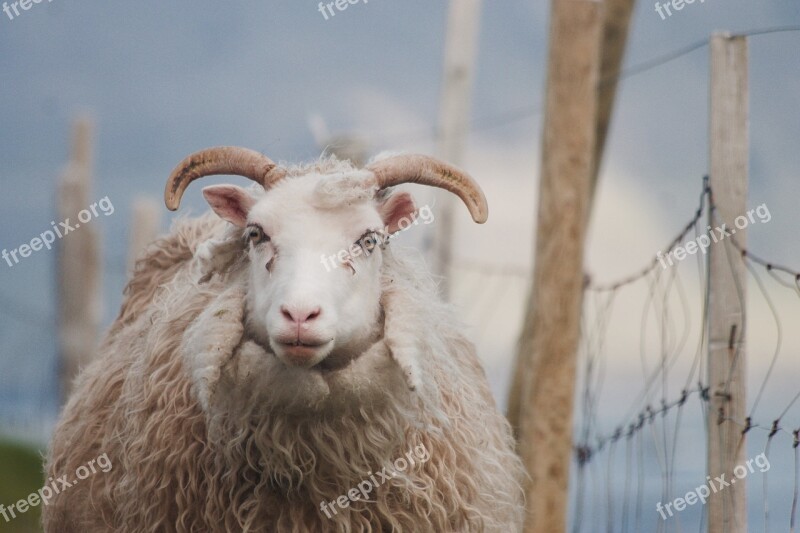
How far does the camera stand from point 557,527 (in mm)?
4891

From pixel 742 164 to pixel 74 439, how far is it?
309 centimetres

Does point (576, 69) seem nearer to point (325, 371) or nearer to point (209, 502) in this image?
point (325, 371)

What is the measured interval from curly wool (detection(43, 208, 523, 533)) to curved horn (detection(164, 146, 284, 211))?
304mm

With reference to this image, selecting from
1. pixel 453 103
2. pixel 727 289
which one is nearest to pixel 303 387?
pixel 727 289

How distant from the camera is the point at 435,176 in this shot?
362 centimetres

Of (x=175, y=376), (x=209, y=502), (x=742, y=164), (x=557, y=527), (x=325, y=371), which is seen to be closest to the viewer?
(x=325, y=371)

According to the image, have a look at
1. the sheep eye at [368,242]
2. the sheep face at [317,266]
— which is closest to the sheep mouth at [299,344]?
the sheep face at [317,266]

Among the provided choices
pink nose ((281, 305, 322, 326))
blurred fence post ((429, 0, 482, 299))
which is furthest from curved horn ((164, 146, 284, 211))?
blurred fence post ((429, 0, 482, 299))

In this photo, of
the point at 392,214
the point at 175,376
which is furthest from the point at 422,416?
the point at 175,376

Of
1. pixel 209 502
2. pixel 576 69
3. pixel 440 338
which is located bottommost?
pixel 209 502

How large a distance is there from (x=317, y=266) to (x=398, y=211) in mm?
560

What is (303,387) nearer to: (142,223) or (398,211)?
(398,211)

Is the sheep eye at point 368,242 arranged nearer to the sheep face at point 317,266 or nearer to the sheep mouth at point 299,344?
the sheep face at point 317,266

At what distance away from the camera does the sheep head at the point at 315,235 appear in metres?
3.07
